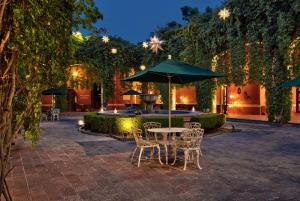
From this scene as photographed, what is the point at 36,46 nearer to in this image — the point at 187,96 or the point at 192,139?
the point at 192,139

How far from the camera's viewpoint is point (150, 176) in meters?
5.79

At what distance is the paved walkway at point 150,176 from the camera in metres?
4.71

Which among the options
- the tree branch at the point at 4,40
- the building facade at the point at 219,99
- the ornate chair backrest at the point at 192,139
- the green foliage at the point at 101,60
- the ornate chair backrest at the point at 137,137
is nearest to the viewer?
the tree branch at the point at 4,40

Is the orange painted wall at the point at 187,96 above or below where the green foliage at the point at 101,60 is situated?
below

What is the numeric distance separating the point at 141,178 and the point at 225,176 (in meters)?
1.51

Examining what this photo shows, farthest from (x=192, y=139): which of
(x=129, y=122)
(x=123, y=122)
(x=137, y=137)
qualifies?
(x=123, y=122)

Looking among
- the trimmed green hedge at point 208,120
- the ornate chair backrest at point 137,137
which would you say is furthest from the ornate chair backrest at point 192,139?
the trimmed green hedge at point 208,120

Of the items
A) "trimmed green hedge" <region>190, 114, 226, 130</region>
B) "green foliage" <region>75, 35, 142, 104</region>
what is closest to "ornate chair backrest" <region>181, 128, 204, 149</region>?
"trimmed green hedge" <region>190, 114, 226, 130</region>

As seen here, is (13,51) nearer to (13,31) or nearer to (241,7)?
(13,31)

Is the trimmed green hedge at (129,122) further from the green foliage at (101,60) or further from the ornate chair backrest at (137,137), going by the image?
the green foliage at (101,60)

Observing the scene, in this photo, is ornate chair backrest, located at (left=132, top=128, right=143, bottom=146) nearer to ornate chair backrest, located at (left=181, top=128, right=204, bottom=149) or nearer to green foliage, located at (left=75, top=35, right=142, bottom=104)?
ornate chair backrest, located at (left=181, top=128, right=204, bottom=149)

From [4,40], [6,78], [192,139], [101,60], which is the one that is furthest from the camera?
[101,60]

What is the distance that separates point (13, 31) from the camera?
2.29 meters

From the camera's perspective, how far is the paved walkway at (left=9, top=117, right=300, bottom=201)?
471 cm
